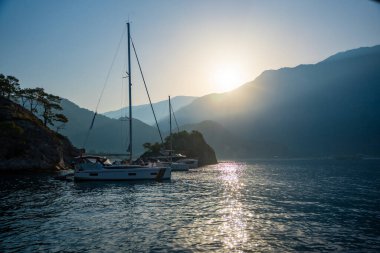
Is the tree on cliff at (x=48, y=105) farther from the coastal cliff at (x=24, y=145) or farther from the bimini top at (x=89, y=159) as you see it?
the bimini top at (x=89, y=159)

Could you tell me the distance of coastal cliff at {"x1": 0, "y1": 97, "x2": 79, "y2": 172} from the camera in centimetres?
6162

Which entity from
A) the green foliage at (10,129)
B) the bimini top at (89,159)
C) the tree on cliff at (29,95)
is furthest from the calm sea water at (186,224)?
the tree on cliff at (29,95)

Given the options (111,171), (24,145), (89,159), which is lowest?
(111,171)

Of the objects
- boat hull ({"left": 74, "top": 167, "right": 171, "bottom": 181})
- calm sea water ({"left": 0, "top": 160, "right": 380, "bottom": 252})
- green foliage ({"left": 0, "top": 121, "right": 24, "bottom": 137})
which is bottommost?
calm sea water ({"left": 0, "top": 160, "right": 380, "bottom": 252})

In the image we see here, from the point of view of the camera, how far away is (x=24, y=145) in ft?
213

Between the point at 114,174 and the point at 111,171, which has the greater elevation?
the point at 111,171

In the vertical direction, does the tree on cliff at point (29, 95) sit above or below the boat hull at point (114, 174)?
above

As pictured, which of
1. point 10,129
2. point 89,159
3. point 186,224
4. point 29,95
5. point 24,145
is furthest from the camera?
point 29,95

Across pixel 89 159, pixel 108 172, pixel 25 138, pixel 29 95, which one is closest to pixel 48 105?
pixel 29 95

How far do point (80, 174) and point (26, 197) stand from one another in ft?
49.5

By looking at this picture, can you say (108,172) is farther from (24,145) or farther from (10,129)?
(10,129)

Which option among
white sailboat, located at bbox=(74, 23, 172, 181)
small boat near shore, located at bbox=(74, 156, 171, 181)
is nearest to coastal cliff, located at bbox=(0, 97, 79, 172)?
white sailboat, located at bbox=(74, 23, 172, 181)

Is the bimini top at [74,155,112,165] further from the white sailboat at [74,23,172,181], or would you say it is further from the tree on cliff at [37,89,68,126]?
the tree on cliff at [37,89,68,126]

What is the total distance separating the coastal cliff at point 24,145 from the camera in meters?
61.6
